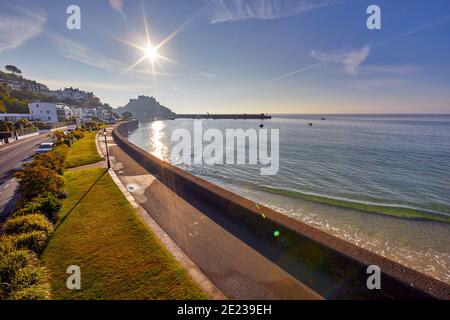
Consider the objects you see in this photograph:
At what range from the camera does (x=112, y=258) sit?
21.4 ft

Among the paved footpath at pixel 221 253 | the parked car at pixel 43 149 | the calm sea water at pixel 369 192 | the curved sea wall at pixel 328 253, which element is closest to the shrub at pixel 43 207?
the paved footpath at pixel 221 253

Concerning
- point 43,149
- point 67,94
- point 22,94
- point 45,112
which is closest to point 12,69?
point 67,94

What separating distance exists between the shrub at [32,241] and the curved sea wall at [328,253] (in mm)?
6485

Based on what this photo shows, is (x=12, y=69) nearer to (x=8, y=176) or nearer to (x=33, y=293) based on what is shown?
(x=8, y=176)

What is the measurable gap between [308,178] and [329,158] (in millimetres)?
11418

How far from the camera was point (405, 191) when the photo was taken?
1672 cm

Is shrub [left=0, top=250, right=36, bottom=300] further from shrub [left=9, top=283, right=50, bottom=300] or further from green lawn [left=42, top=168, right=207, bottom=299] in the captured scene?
green lawn [left=42, top=168, right=207, bottom=299]

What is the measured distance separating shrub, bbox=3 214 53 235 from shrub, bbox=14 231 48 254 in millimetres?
378

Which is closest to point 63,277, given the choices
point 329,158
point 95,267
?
point 95,267

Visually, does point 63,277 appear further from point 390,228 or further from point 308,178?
point 308,178

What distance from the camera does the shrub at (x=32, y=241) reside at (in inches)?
262

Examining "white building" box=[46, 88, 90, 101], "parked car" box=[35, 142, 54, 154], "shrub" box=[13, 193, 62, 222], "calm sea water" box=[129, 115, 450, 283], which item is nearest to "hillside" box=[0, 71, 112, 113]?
"white building" box=[46, 88, 90, 101]

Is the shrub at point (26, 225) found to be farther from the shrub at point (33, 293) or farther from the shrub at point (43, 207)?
the shrub at point (33, 293)

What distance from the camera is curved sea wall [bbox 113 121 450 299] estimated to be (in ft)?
17.0
